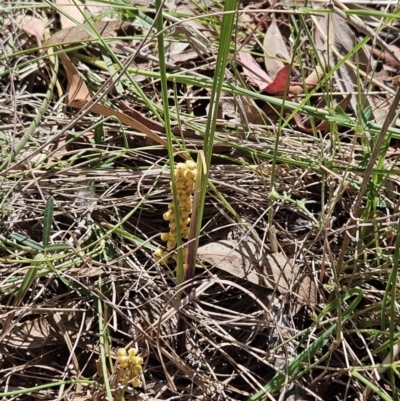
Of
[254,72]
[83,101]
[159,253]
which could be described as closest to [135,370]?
[159,253]

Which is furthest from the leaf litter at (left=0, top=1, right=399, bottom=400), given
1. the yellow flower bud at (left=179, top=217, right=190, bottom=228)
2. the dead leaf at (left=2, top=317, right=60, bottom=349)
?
the yellow flower bud at (left=179, top=217, right=190, bottom=228)

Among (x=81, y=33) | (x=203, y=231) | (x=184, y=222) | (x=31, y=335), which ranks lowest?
(x=31, y=335)

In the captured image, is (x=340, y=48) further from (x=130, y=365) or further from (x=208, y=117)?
(x=130, y=365)

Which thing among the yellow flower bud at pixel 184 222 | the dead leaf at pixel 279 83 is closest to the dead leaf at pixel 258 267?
the yellow flower bud at pixel 184 222

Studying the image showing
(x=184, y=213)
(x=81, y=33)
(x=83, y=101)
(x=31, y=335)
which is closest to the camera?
(x=184, y=213)

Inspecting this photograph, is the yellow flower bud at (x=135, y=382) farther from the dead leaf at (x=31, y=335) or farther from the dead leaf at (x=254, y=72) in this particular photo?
the dead leaf at (x=254, y=72)

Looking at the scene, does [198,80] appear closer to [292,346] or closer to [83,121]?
[83,121]

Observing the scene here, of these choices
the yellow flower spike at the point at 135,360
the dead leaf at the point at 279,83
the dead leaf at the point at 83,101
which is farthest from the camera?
the dead leaf at the point at 279,83
